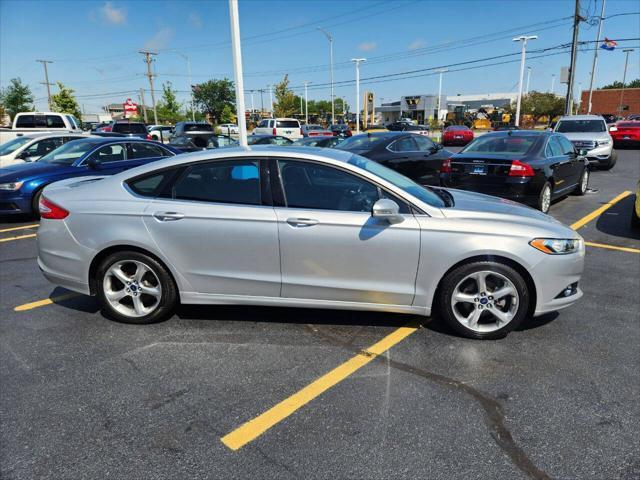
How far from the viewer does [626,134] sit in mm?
22484

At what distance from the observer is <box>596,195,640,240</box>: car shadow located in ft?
22.9

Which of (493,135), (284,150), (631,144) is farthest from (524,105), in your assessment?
(284,150)

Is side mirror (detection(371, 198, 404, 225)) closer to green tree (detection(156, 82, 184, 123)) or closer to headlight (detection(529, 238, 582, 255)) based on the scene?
headlight (detection(529, 238, 582, 255))

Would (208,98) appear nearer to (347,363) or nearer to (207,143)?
(207,143)

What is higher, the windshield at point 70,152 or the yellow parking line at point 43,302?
the windshield at point 70,152

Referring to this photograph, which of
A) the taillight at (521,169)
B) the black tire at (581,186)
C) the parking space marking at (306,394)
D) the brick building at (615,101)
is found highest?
the brick building at (615,101)

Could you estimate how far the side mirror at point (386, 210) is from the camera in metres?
3.27

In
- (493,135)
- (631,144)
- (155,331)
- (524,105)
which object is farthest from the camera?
(524,105)

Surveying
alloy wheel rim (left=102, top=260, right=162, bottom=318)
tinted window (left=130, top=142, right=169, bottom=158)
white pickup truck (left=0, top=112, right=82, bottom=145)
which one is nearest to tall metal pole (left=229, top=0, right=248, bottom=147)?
tinted window (left=130, top=142, right=169, bottom=158)

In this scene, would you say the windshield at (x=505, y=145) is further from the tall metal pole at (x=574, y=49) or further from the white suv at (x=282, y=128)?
the tall metal pole at (x=574, y=49)

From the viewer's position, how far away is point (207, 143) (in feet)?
61.3

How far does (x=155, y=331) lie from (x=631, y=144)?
26120 millimetres

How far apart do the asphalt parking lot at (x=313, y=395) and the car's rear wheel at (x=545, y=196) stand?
3398mm

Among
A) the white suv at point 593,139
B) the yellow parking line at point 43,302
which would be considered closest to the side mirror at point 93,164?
the yellow parking line at point 43,302
